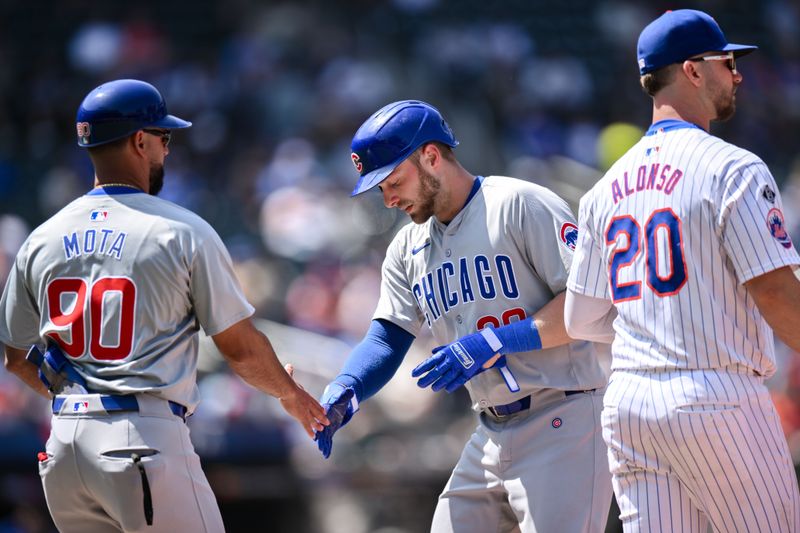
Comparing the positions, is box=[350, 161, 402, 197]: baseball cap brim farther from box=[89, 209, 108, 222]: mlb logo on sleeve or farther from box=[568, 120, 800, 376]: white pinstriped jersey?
box=[568, 120, 800, 376]: white pinstriped jersey

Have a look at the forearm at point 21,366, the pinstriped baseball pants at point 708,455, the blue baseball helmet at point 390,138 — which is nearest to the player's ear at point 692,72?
the pinstriped baseball pants at point 708,455

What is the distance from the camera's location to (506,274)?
3979 millimetres

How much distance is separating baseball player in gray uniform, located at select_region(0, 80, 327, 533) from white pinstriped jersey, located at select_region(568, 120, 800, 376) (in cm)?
129

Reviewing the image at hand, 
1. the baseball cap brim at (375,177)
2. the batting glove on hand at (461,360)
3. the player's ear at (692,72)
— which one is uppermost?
the player's ear at (692,72)

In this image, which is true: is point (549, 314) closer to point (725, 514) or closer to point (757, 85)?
point (725, 514)

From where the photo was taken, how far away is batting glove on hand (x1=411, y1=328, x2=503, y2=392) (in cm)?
384

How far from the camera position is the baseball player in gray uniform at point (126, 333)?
351 cm

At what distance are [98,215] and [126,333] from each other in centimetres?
42

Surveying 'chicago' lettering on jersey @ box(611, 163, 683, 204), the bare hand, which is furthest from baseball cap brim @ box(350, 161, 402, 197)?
'chicago' lettering on jersey @ box(611, 163, 683, 204)

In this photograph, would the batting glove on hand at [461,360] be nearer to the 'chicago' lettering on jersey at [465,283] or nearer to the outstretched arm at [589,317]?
the 'chicago' lettering on jersey at [465,283]

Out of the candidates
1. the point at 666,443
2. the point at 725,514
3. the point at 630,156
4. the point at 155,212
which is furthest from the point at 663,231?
the point at 155,212

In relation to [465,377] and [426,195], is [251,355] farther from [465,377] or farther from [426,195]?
[426,195]

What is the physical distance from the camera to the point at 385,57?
40.6ft

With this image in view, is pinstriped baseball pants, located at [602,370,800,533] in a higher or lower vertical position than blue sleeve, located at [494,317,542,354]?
lower
